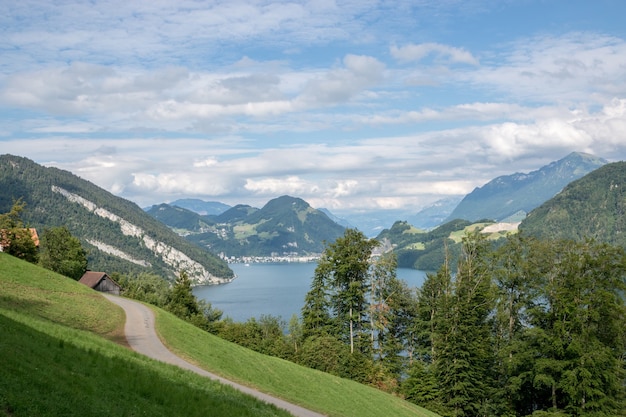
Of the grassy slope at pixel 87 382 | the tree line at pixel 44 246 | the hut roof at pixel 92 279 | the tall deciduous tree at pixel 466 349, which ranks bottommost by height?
the tall deciduous tree at pixel 466 349

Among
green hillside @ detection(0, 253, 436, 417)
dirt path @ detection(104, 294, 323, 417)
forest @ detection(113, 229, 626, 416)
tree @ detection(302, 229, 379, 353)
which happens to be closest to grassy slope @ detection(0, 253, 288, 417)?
green hillside @ detection(0, 253, 436, 417)

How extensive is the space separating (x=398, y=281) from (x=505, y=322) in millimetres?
17430

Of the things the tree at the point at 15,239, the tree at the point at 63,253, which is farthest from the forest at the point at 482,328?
the tree at the point at 63,253

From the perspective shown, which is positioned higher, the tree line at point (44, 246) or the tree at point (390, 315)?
the tree line at point (44, 246)

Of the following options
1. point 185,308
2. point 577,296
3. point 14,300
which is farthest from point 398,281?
point 14,300

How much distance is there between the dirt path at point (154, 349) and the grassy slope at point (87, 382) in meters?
3.60

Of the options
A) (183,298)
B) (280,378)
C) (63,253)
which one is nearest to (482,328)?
(280,378)

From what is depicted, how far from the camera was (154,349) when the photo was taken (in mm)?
30984

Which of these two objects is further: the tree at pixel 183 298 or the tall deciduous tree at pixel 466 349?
the tree at pixel 183 298

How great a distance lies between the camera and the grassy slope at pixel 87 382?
13.2 meters

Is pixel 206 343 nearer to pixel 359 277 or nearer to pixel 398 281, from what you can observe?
pixel 359 277

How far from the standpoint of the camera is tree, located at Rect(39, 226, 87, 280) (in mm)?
82125

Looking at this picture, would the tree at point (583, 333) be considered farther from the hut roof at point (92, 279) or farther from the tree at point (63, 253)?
the tree at point (63, 253)

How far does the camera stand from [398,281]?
67.2m
